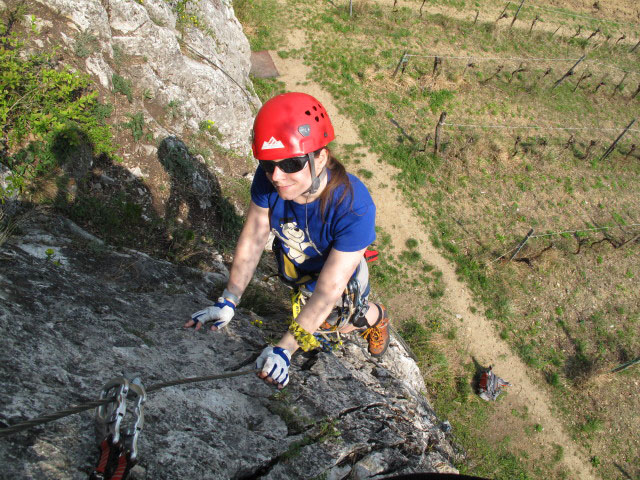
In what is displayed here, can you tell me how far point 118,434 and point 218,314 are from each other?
5.64 ft

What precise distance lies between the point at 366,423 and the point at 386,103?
12139 millimetres

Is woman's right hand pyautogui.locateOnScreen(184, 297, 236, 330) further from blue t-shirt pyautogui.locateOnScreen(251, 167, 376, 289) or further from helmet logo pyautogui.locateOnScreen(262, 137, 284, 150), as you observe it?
helmet logo pyautogui.locateOnScreen(262, 137, 284, 150)

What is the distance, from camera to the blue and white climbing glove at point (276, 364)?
10.7ft

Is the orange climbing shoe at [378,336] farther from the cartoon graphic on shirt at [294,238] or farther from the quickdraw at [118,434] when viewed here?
the quickdraw at [118,434]

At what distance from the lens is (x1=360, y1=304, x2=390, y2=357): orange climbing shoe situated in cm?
541

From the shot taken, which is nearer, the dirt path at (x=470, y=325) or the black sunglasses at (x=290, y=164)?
the black sunglasses at (x=290, y=164)

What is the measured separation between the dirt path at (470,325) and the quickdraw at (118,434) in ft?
27.9

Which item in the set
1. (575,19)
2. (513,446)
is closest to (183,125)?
(513,446)

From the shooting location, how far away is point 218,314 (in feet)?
12.3

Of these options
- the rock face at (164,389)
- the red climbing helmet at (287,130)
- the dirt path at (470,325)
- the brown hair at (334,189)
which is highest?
the red climbing helmet at (287,130)

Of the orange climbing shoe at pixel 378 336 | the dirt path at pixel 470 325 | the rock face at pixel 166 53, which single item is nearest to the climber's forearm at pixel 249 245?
the orange climbing shoe at pixel 378 336

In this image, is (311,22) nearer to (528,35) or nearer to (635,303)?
(528,35)

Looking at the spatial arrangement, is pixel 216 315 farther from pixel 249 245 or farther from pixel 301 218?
pixel 301 218

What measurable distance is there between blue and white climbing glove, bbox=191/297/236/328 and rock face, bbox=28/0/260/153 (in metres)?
4.21
